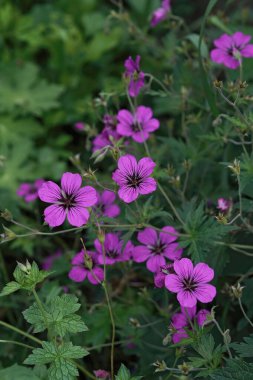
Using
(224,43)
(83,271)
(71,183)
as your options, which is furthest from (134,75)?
(83,271)

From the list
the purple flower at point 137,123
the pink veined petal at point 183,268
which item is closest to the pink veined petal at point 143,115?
the purple flower at point 137,123

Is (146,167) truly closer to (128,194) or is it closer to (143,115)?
(128,194)

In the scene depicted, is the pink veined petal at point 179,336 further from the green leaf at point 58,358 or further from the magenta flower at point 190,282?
the green leaf at point 58,358

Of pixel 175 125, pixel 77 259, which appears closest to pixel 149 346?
pixel 77 259

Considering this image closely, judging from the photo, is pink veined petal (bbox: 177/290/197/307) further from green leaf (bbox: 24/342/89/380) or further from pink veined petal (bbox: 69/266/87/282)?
pink veined petal (bbox: 69/266/87/282)

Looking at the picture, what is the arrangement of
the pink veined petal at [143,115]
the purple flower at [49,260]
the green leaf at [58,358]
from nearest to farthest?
the green leaf at [58,358] < the pink veined petal at [143,115] < the purple flower at [49,260]
